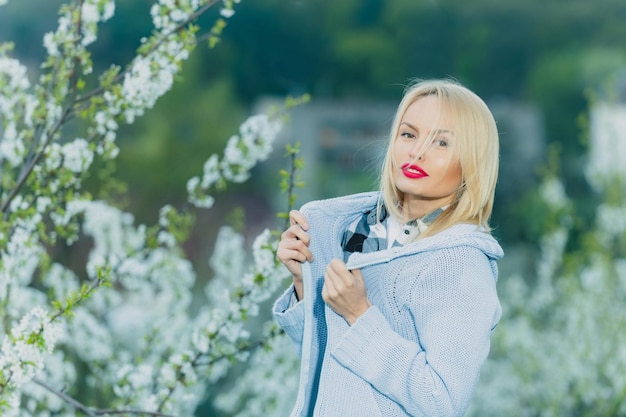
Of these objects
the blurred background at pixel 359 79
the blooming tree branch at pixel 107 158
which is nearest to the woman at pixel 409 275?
the blooming tree branch at pixel 107 158

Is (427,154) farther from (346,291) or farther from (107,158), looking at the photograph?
(107,158)

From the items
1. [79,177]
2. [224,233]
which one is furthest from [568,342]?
[79,177]

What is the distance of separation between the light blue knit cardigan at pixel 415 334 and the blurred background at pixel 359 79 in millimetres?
14580

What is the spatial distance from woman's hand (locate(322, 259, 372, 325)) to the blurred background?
14.6m

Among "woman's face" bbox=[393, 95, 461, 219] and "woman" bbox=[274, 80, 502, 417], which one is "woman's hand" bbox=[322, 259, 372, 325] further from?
"woman's face" bbox=[393, 95, 461, 219]

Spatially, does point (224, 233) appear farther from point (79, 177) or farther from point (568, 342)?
point (568, 342)

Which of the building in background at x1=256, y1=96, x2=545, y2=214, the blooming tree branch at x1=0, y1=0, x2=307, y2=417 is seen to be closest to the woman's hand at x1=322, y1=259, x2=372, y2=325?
the blooming tree branch at x1=0, y1=0, x2=307, y2=417

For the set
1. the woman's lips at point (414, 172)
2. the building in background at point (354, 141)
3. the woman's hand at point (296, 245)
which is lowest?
the woman's hand at point (296, 245)

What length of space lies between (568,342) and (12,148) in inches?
134

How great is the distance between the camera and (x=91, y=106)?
2115 millimetres

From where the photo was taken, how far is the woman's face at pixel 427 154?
4.84 ft

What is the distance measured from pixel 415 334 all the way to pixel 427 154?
0.93 ft

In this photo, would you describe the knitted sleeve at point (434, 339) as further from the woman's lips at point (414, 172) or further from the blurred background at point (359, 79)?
the blurred background at point (359, 79)

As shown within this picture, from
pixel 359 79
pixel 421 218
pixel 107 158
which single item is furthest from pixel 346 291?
pixel 359 79
